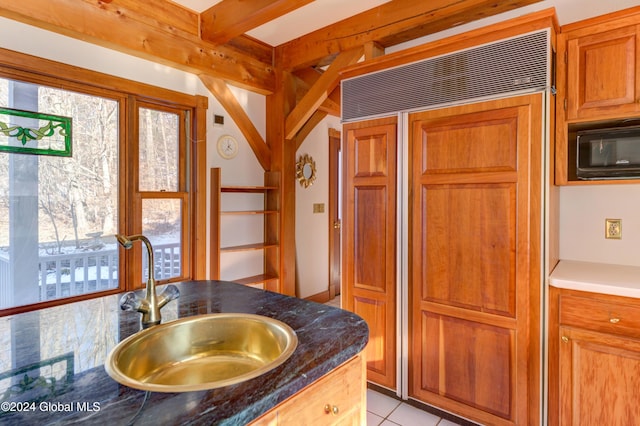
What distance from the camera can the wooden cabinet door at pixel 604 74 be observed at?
5.72ft

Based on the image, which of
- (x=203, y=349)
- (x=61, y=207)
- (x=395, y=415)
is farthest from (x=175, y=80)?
(x=395, y=415)

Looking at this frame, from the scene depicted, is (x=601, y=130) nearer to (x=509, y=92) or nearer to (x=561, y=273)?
(x=509, y=92)

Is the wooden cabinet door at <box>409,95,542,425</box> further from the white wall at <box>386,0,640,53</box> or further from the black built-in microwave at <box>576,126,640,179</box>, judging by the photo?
the white wall at <box>386,0,640,53</box>

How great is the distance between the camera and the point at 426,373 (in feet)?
7.21

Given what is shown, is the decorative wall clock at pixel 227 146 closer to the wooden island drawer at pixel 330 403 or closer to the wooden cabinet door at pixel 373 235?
the wooden cabinet door at pixel 373 235

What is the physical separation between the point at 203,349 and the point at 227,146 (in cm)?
242

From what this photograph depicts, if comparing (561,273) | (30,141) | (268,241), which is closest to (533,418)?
(561,273)

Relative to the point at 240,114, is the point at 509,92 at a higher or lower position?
lower

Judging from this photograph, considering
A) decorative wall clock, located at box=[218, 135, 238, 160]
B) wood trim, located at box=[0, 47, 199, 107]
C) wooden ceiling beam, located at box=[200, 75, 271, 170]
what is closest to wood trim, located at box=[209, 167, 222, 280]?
decorative wall clock, located at box=[218, 135, 238, 160]

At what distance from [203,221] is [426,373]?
214 centimetres

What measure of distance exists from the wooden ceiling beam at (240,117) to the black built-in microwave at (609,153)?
2629mm

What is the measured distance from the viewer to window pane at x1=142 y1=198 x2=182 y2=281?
9.42ft

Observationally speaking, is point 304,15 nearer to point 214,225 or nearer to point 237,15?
point 237,15

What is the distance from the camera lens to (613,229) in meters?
2.06
